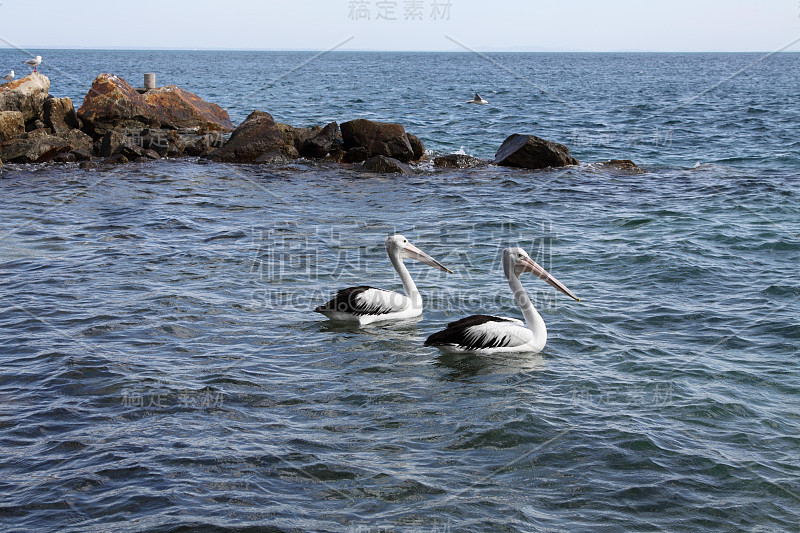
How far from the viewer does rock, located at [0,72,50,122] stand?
22.0 m

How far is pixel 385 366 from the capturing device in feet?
28.6

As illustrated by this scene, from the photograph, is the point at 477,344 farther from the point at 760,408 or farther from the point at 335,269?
the point at 335,269

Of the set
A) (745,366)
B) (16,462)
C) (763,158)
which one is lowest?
(16,462)

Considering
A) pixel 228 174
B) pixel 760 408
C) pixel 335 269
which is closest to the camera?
pixel 760 408

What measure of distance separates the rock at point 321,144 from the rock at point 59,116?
23.0 feet

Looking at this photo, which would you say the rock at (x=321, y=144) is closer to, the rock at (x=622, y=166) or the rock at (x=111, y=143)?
the rock at (x=111, y=143)

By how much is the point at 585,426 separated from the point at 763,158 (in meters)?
19.4

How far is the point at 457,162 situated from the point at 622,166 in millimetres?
4773

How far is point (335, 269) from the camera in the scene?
41.2 ft

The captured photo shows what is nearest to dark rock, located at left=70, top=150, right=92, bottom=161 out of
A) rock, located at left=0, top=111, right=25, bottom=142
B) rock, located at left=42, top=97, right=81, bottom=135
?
rock, located at left=42, top=97, right=81, bottom=135

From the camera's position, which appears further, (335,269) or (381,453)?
(335,269)

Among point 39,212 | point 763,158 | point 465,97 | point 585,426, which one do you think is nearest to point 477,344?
point 585,426

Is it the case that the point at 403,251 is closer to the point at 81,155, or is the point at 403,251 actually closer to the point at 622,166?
the point at 622,166

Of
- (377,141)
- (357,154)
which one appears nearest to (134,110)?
(357,154)
